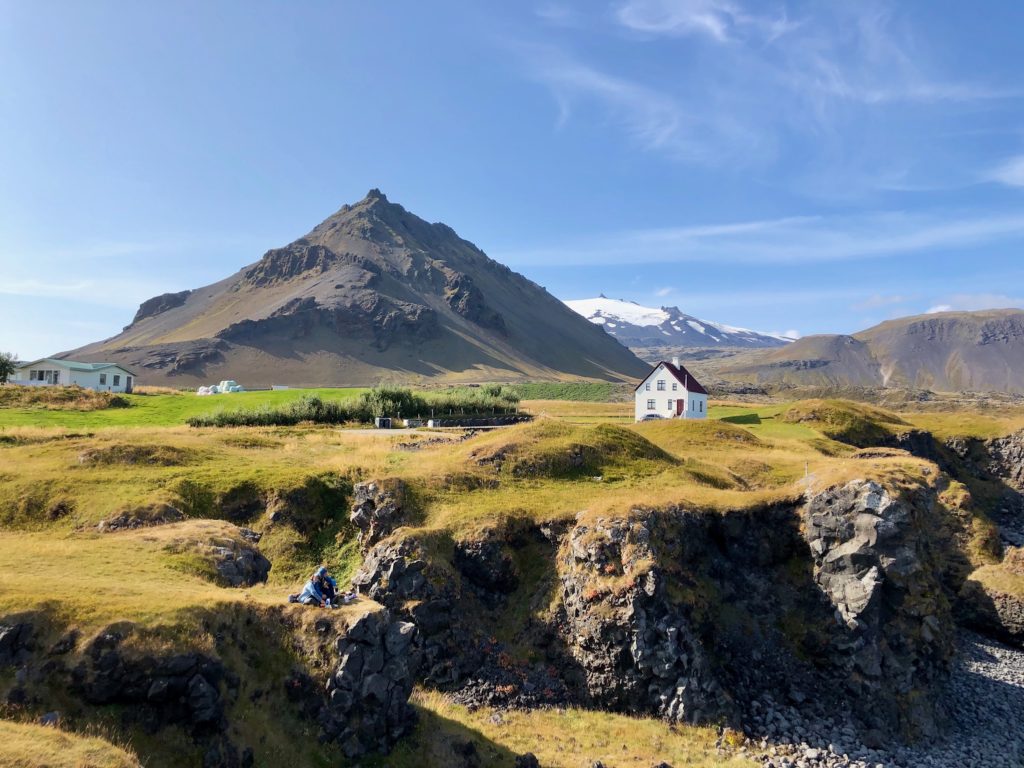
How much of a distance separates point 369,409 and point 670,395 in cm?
4415

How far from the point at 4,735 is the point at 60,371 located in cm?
10087

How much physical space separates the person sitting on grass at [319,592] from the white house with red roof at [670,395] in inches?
2748

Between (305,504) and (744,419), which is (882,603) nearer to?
(305,504)

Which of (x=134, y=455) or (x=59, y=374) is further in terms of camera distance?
(x=59, y=374)

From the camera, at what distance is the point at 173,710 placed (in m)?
16.2

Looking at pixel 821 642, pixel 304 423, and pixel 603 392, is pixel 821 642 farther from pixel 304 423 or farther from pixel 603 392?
pixel 603 392

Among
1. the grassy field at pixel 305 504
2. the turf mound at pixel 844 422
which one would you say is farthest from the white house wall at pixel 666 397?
the grassy field at pixel 305 504

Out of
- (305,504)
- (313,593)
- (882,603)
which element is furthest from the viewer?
(305,504)

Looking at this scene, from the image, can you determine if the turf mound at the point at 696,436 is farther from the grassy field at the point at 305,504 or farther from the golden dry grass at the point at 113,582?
the golden dry grass at the point at 113,582

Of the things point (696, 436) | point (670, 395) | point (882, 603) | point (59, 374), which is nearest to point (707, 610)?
point (882, 603)

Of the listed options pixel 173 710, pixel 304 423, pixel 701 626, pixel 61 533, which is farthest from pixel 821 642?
pixel 304 423

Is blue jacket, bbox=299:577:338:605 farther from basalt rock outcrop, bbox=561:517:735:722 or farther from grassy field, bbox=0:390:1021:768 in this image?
basalt rock outcrop, bbox=561:517:735:722

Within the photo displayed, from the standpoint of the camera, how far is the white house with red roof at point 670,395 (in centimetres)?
8681

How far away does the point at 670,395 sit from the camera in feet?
289
